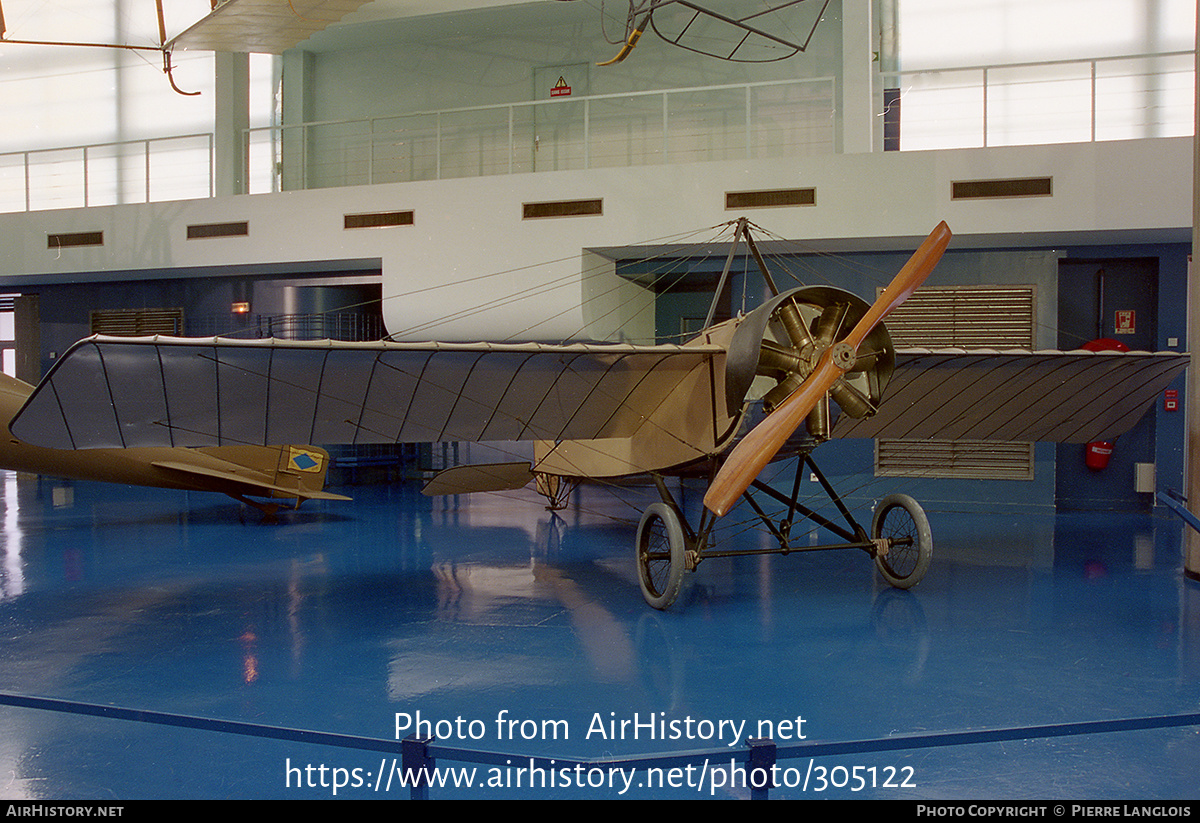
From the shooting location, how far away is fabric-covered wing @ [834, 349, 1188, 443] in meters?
6.81

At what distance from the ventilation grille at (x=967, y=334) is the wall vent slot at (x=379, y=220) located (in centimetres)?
711

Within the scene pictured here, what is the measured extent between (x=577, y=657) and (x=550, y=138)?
443 inches

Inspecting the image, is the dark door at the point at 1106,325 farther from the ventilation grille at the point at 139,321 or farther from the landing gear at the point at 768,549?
the ventilation grille at the point at 139,321

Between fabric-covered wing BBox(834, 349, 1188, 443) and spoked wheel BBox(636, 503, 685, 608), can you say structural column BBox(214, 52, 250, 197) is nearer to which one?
spoked wheel BBox(636, 503, 685, 608)

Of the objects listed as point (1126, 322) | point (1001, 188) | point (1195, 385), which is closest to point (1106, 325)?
point (1126, 322)

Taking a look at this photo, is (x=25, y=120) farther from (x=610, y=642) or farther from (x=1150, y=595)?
(x=1150, y=595)

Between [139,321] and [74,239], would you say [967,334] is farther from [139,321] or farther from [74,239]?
[139,321]

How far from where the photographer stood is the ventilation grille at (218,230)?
12.9 m

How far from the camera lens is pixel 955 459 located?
11828 millimetres

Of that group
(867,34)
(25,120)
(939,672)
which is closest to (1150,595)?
(939,672)

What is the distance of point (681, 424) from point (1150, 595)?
3984 millimetres

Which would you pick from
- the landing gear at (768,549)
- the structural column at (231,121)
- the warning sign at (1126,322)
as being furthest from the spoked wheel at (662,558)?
the structural column at (231,121)

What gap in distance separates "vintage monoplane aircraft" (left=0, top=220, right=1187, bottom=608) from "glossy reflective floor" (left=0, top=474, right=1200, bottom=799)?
788 mm

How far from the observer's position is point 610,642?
5324 mm
